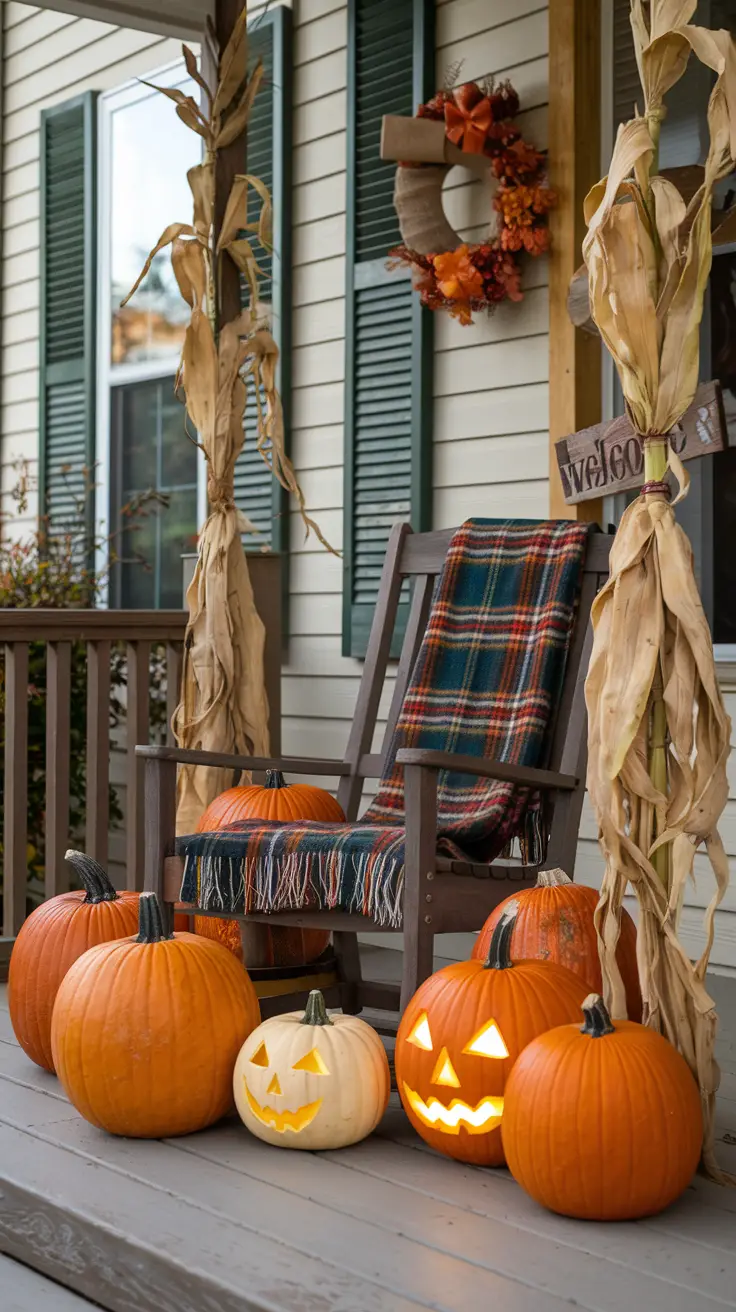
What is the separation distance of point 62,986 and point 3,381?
14.3ft

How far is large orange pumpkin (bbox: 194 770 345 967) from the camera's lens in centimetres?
292

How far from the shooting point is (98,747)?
12.4ft

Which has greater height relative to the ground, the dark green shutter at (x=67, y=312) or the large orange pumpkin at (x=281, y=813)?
the dark green shutter at (x=67, y=312)

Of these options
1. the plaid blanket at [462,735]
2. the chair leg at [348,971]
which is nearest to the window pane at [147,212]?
the plaid blanket at [462,735]

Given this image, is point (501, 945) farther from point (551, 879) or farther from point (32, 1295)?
point (32, 1295)

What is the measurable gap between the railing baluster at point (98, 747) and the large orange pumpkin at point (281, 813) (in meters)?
0.73

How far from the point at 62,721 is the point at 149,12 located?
1939 millimetres

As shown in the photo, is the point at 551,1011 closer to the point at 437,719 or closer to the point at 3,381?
→ the point at 437,719

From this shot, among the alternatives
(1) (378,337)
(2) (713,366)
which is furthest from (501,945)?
(1) (378,337)

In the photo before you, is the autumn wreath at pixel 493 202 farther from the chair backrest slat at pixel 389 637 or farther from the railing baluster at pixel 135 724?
the railing baluster at pixel 135 724

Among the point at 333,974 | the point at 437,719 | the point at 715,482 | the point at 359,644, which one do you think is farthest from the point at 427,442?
the point at 333,974

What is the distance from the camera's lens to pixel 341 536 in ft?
15.1

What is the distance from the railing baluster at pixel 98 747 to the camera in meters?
3.73

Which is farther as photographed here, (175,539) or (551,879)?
(175,539)
